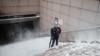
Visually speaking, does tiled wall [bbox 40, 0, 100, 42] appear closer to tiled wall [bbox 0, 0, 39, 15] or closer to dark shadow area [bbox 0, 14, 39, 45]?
tiled wall [bbox 0, 0, 39, 15]

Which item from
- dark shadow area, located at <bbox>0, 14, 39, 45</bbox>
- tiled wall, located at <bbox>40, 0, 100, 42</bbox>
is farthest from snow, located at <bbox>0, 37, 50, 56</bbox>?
dark shadow area, located at <bbox>0, 14, 39, 45</bbox>

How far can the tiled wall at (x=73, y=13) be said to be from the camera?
5.50 metres

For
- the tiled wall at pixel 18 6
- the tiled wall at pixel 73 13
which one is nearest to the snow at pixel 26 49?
the tiled wall at pixel 73 13

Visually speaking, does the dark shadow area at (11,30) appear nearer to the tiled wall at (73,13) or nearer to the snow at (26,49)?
the tiled wall at (73,13)

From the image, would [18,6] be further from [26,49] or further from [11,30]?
[26,49]

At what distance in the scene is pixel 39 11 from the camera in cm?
1120

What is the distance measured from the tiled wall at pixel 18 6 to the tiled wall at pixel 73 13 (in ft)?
3.57

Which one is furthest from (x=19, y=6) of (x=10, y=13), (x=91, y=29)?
(x=91, y=29)

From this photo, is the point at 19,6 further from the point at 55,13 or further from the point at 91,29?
the point at 91,29

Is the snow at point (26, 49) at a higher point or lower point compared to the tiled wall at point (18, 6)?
lower

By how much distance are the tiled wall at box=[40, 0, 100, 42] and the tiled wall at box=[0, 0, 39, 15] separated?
42.9 inches

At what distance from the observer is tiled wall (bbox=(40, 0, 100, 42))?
550cm

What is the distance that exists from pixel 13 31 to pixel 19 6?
2.08 metres

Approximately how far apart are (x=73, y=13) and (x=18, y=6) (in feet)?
17.5
